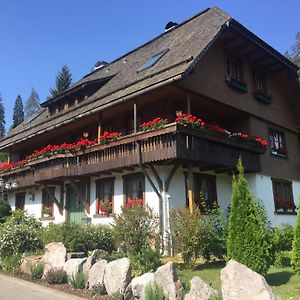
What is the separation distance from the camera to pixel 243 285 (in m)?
5.96

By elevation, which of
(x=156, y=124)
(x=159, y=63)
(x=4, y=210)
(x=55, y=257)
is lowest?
(x=55, y=257)

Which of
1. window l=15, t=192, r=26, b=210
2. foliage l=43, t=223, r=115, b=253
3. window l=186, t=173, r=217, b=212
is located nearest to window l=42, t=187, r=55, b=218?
window l=15, t=192, r=26, b=210

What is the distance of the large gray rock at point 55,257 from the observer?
1051cm

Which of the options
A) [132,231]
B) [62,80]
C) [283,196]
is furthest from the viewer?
[62,80]

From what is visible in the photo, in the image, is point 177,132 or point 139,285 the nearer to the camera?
point 139,285

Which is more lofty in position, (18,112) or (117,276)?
(18,112)

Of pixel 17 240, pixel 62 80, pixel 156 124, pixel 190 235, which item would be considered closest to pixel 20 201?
pixel 17 240

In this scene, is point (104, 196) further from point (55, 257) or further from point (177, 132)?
point (55, 257)

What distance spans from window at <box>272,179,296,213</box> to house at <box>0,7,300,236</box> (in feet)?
0.20

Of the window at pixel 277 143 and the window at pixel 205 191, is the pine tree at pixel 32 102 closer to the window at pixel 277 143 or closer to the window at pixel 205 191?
the window at pixel 277 143

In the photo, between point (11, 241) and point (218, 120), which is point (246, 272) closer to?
point (11, 241)

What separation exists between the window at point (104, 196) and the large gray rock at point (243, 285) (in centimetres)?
1133

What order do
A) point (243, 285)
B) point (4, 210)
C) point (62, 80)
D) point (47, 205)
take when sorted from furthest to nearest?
point (62, 80) < point (4, 210) < point (47, 205) < point (243, 285)

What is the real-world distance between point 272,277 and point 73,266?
16.6ft
